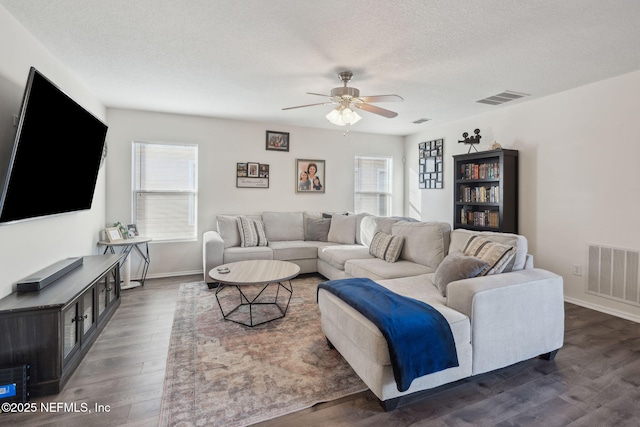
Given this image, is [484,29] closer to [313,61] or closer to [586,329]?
[313,61]

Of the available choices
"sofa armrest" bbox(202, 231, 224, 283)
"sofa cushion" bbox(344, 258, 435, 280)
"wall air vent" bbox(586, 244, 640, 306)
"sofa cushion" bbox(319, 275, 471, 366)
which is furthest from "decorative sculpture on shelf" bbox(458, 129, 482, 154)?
"sofa armrest" bbox(202, 231, 224, 283)

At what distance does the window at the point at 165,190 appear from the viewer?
451 cm

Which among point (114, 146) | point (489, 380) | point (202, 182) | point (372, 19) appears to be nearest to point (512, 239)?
point (489, 380)

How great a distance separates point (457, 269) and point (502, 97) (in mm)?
2775

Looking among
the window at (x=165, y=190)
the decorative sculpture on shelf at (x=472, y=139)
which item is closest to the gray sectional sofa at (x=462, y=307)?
the decorative sculpture on shelf at (x=472, y=139)

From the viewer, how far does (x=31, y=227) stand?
92.2 inches

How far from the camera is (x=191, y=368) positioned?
7.05ft

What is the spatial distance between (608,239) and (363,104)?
3.05m

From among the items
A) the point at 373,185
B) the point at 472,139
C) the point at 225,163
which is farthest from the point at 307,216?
the point at 472,139

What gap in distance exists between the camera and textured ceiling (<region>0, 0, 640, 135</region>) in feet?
6.73

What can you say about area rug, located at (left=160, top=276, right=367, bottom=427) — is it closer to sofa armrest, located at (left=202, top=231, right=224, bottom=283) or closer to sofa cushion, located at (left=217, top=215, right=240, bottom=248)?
sofa armrest, located at (left=202, top=231, right=224, bottom=283)

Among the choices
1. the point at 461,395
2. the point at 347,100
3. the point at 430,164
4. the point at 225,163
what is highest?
the point at 347,100

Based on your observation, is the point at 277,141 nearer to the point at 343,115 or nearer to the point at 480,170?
the point at 343,115

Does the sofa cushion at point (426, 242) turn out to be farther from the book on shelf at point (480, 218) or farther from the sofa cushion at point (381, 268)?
the book on shelf at point (480, 218)
